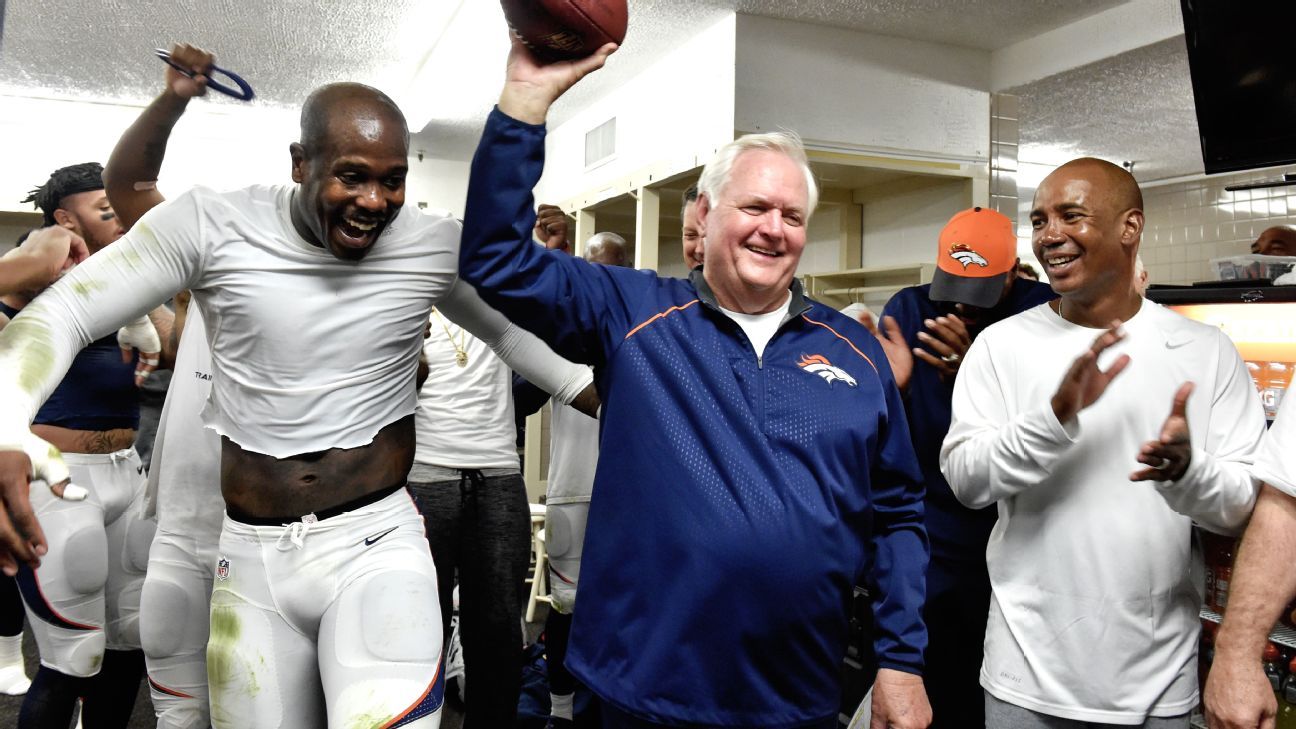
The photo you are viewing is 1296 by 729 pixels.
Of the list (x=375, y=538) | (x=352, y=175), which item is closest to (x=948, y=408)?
(x=375, y=538)

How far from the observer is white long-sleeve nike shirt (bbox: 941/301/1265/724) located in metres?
1.75

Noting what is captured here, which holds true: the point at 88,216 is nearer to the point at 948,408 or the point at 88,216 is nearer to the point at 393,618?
the point at 393,618

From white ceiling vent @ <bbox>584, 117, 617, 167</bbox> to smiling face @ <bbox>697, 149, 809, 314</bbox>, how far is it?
199 inches

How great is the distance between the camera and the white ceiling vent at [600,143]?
6.69 metres

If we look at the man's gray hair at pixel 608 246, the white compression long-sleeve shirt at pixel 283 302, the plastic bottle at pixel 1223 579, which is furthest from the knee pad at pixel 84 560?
the plastic bottle at pixel 1223 579

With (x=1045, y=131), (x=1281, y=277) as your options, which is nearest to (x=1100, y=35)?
(x=1045, y=131)

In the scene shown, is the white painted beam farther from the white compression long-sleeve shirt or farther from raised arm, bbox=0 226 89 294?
raised arm, bbox=0 226 89 294

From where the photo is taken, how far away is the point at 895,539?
175 centimetres

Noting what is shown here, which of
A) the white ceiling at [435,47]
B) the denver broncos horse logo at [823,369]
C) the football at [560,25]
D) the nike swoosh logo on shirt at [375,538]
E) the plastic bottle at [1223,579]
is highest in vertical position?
the white ceiling at [435,47]

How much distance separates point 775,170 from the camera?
171cm

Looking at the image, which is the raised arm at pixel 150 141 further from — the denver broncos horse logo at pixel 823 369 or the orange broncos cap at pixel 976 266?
the orange broncos cap at pixel 976 266

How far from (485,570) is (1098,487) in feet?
6.21

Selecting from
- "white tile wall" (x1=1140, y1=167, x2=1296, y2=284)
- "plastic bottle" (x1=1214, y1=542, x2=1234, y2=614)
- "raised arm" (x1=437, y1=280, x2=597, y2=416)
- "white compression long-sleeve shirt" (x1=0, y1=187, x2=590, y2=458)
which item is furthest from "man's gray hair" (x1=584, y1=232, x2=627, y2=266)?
"white tile wall" (x1=1140, y1=167, x2=1296, y2=284)

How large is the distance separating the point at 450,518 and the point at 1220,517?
2.18 metres
